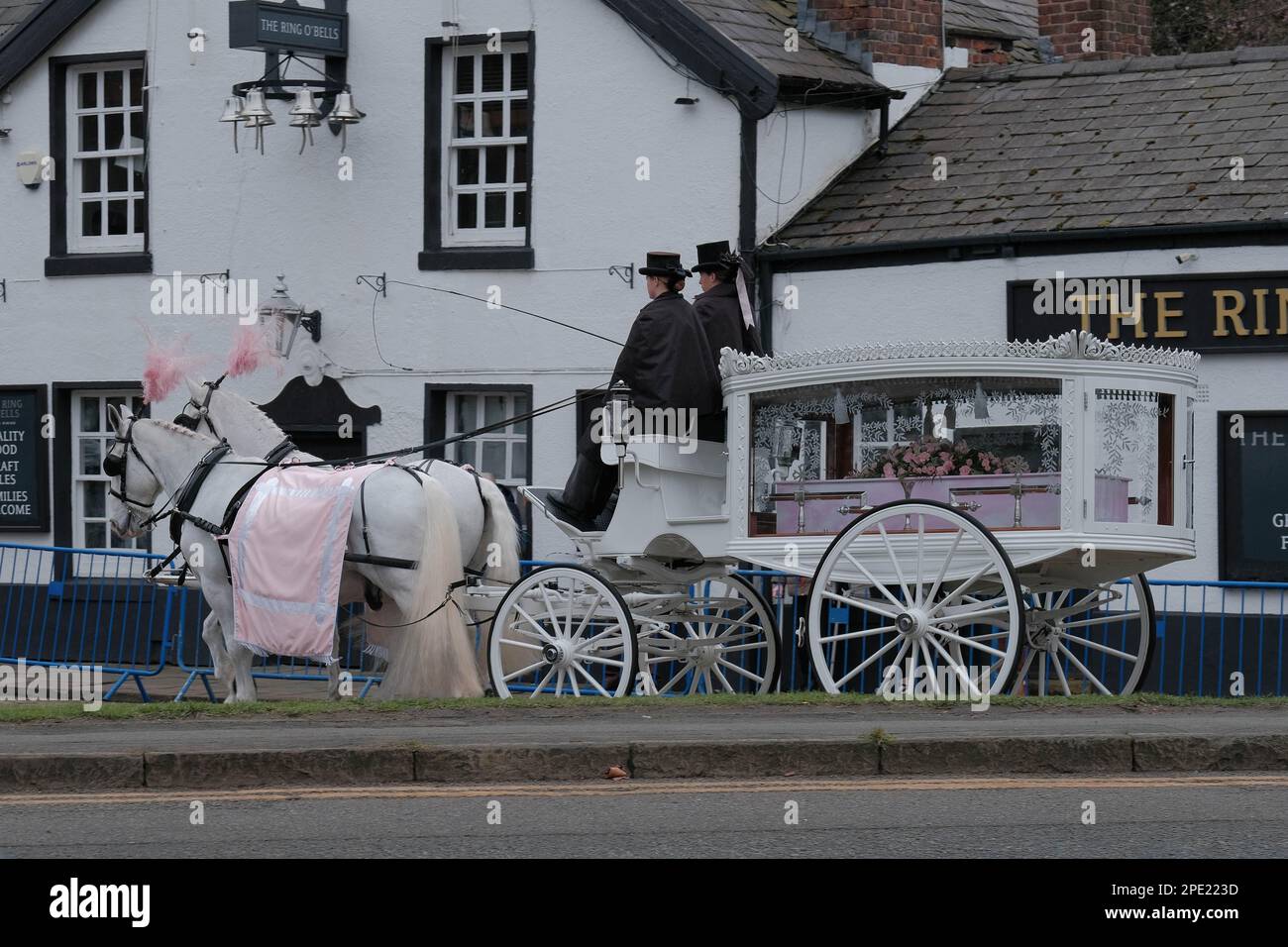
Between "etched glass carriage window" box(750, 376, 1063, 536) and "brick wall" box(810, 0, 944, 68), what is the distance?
7699 mm

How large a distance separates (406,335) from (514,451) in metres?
1.43

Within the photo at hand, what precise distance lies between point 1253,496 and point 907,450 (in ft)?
15.7

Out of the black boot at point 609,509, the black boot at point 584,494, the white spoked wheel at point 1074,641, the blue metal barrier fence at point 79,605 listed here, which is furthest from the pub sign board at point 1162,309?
the blue metal barrier fence at point 79,605

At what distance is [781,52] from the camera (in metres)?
17.9

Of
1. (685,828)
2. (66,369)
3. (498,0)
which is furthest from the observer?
(66,369)

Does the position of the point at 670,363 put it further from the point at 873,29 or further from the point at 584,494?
the point at 873,29

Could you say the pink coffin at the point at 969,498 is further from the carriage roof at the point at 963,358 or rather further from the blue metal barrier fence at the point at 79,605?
the blue metal barrier fence at the point at 79,605

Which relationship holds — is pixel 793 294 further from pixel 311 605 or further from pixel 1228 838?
pixel 1228 838

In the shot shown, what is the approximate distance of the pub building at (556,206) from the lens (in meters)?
15.8

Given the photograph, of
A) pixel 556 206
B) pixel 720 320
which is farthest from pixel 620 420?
pixel 556 206

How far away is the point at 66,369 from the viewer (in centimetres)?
2011

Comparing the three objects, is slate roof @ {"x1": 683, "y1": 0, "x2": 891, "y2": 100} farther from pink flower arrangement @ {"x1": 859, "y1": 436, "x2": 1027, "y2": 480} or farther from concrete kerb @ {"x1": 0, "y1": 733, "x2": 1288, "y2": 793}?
concrete kerb @ {"x1": 0, "y1": 733, "x2": 1288, "y2": 793}

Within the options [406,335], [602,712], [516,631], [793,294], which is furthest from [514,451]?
[602,712]

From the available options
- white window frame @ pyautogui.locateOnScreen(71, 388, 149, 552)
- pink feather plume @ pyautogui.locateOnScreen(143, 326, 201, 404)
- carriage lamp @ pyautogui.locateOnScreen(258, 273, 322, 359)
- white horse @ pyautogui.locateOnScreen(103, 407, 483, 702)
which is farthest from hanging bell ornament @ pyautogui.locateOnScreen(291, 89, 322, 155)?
white horse @ pyautogui.locateOnScreen(103, 407, 483, 702)
